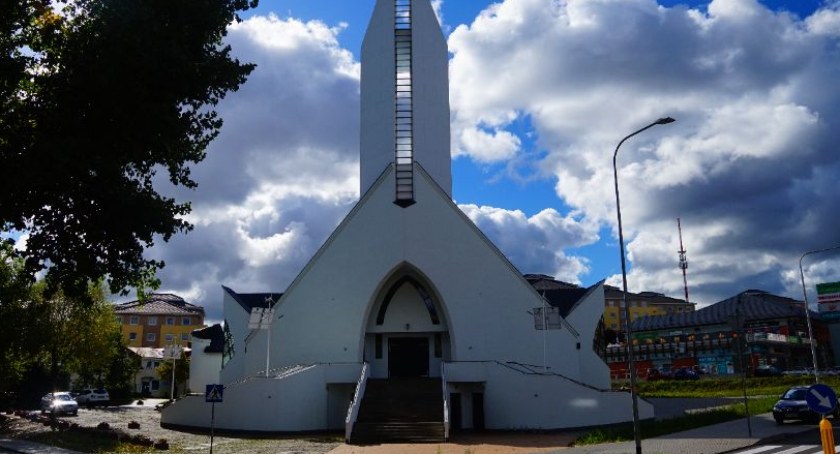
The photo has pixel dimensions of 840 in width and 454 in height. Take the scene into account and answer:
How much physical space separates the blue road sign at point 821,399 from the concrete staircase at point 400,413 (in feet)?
47.9

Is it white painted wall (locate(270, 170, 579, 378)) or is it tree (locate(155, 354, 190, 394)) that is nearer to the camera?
white painted wall (locate(270, 170, 579, 378))

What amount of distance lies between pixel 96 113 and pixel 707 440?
60.8 feet

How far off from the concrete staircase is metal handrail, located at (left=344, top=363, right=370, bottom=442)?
0.21 meters

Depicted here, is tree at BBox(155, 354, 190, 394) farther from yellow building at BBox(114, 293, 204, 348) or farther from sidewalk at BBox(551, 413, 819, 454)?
sidewalk at BBox(551, 413, 819, 454)

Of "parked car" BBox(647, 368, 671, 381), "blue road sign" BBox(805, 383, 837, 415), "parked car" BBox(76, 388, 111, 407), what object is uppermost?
"parked car" BBox(647, 368, 671, 381)

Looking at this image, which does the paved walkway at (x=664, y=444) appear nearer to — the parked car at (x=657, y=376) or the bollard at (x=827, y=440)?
the bollard at (x=827, y=440)

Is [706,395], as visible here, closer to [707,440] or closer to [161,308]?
[707,440]

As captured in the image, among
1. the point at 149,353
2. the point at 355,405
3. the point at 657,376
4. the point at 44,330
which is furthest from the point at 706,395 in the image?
the point at 149,353

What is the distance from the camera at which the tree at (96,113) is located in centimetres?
1370

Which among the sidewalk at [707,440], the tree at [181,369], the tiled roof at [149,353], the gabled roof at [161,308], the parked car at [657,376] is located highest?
the gabled roof at [161,308]

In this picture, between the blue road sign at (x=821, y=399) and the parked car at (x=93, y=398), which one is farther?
the parked car at (x=93, y=398)

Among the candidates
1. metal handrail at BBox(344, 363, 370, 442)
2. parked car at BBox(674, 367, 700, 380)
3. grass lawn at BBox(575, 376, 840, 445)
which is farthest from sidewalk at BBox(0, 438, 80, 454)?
parked car at BBox(674, 367, 700, 380)

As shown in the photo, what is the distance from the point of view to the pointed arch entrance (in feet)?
116

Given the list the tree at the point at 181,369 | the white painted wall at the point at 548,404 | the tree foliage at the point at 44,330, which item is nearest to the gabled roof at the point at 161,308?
the tree at the point at 181,369
